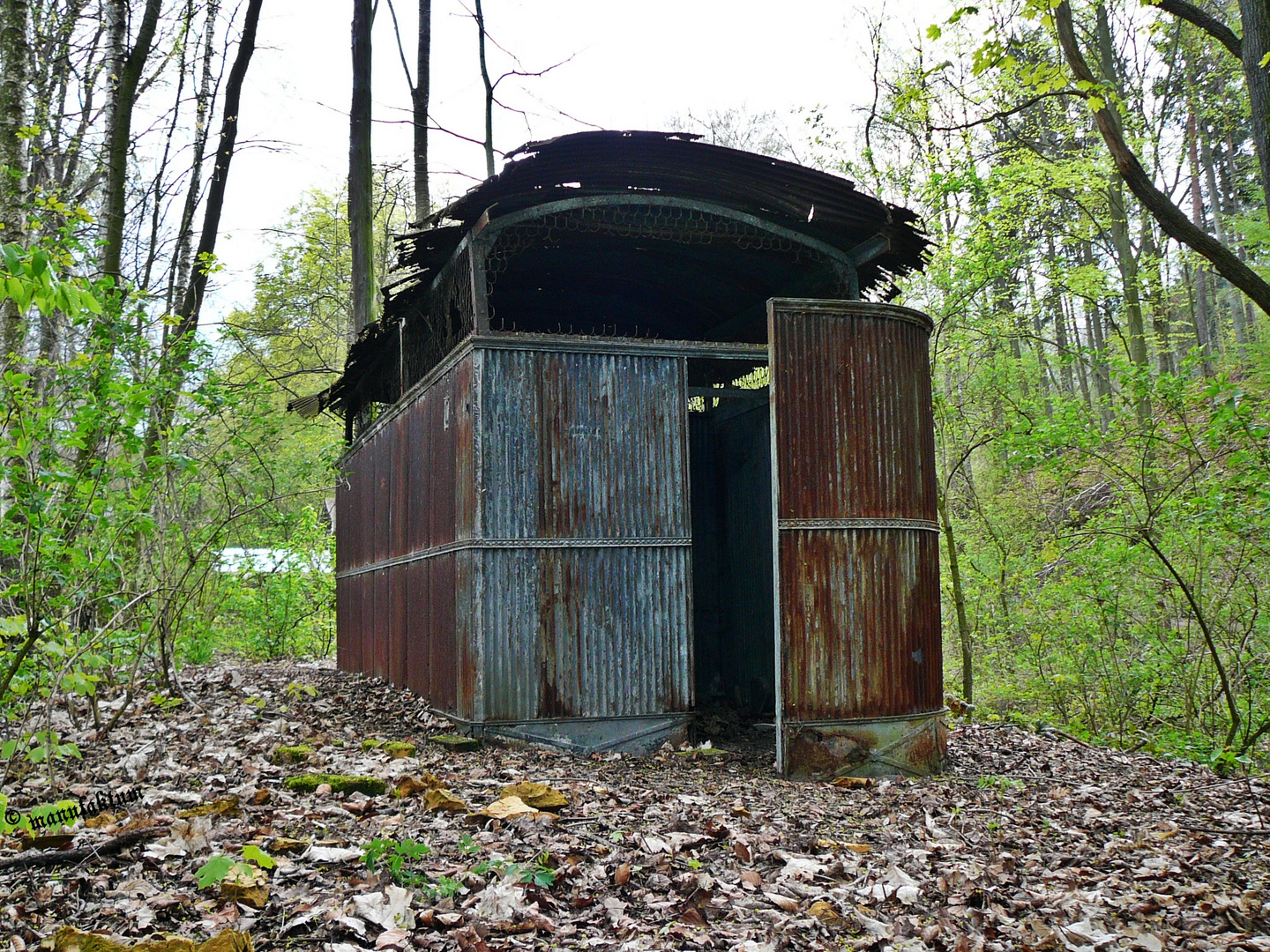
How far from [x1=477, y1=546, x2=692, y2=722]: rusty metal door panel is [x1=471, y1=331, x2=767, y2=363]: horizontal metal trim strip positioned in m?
1.75

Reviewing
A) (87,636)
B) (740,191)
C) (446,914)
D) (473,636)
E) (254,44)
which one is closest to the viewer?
(446,914)

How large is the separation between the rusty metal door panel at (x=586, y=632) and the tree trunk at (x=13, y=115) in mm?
4048

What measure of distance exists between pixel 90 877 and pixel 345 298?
25578 mm

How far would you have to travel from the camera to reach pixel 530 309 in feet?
39.1

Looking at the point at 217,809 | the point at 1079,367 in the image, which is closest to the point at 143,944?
the point at 217,809

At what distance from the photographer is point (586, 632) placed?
26.9 feet

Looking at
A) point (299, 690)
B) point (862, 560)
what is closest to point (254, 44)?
point (299, 690)

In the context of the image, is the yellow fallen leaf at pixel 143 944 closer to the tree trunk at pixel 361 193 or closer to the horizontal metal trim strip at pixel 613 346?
the horizontal metal trim strip at pixel 613 346

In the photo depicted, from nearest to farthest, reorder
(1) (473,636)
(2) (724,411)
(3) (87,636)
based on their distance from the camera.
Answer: (3) (87,636) → (1) (473,636) → (2) (724,411)

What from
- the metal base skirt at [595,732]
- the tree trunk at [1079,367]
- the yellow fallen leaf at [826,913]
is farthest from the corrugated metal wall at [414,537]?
the tree trunk at [1079,367]

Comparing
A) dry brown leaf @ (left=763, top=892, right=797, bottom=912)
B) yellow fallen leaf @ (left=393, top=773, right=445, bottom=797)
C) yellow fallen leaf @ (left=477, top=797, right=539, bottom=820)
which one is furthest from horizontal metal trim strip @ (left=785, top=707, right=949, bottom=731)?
dry brown leaf @ (left=763, top=892, right=797, bottom=912)

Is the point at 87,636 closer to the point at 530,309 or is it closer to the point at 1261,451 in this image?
the point at 530,309

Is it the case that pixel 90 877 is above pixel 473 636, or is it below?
below

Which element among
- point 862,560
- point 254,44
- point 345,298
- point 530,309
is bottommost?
point 862,560
